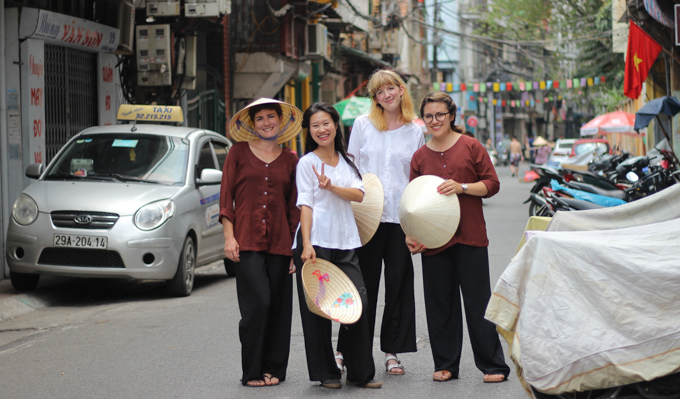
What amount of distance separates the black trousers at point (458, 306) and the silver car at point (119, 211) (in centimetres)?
376

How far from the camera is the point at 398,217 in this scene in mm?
5254

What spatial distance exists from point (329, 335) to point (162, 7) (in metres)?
9.66

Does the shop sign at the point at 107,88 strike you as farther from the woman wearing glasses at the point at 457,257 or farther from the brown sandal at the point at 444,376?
the brown sandal at the point at 444,376

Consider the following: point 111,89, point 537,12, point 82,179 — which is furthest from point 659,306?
point 537,12

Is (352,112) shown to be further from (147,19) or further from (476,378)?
(476,378)

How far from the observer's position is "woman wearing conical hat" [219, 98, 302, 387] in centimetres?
505

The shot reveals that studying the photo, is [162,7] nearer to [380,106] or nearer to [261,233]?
[380,106]

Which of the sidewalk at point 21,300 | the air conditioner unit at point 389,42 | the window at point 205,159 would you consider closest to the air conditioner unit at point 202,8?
the window at point 205,159

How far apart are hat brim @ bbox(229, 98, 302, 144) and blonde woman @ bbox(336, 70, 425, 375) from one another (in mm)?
442

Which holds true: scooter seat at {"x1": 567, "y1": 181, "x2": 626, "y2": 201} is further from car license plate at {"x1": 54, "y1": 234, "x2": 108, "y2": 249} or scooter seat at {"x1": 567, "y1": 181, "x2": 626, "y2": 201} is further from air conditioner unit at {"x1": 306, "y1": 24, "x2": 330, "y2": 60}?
air conditioner unit at {"x1": 306, "y1": 24, "x2": 330, "y2": 60}

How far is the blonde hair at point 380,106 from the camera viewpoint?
5363 mm

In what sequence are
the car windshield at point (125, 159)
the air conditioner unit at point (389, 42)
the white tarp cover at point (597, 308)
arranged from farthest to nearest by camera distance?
the air conditioner unit at point (389, 42)
the car windshield at point (125, 159)
the white tarp cover at point (597, 308)

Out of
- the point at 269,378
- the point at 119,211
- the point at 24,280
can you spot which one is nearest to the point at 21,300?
the point at 24,280

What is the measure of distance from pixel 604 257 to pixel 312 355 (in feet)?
6.15
